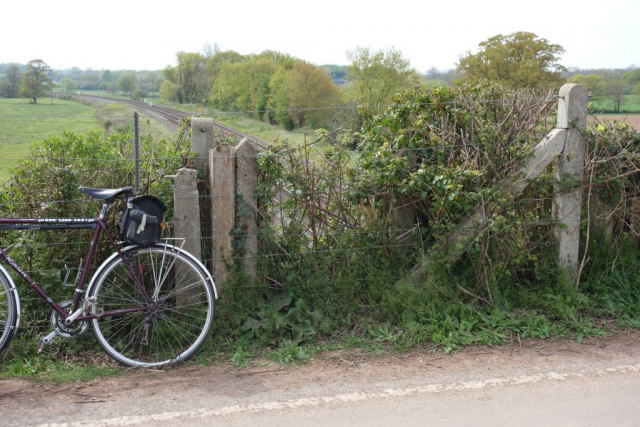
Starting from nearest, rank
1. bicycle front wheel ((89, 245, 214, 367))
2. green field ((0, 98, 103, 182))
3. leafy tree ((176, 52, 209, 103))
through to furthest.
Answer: bicycle front wheel ((89, 245, 214, 367)) → leafy tree ((176, 52, 209, 103)) → green field ((0, 98, 103, 182))

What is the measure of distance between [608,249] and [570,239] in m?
0.53

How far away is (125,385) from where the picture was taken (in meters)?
4.30

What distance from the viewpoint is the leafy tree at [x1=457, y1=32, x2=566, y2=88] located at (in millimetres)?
65062

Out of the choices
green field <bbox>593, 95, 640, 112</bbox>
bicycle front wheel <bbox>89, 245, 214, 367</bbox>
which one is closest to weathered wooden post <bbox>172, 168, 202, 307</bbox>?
bicycle front wheel <bbox>89, 245, 214, 367</bbox>

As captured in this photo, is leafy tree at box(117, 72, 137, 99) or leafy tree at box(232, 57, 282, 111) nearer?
leafy tree at box(117, 72, 137, 99)

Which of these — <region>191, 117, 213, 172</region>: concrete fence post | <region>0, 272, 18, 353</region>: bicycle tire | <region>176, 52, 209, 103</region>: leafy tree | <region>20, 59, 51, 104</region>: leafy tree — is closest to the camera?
<region>0, 272, 18, 353</region>: bicycle tire

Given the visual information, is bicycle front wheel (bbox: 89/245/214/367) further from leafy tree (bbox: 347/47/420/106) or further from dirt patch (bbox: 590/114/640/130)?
leafy tree (bbox: 347/47/420/106)

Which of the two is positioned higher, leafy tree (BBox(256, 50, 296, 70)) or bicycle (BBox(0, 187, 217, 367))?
leafy tree (BBox(256, 50, 296, 70))

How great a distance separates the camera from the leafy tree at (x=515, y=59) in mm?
65062

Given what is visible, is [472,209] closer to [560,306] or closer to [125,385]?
[560,306]

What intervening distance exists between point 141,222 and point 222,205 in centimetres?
89

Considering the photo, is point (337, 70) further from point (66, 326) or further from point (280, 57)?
point (66, 326)

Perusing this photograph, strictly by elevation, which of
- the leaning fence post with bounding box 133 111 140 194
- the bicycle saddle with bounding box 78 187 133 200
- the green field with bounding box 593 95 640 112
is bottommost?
the bicycle saddle with bounding box 78 187 133 200

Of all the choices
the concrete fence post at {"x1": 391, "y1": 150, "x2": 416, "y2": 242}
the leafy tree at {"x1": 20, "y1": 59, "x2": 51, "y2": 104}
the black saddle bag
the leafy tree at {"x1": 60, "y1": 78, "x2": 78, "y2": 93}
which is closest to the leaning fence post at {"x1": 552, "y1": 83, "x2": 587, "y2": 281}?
the concrete fence post at {"x1": 391, "y1": 150, "x2": 416, "y2": 242}
